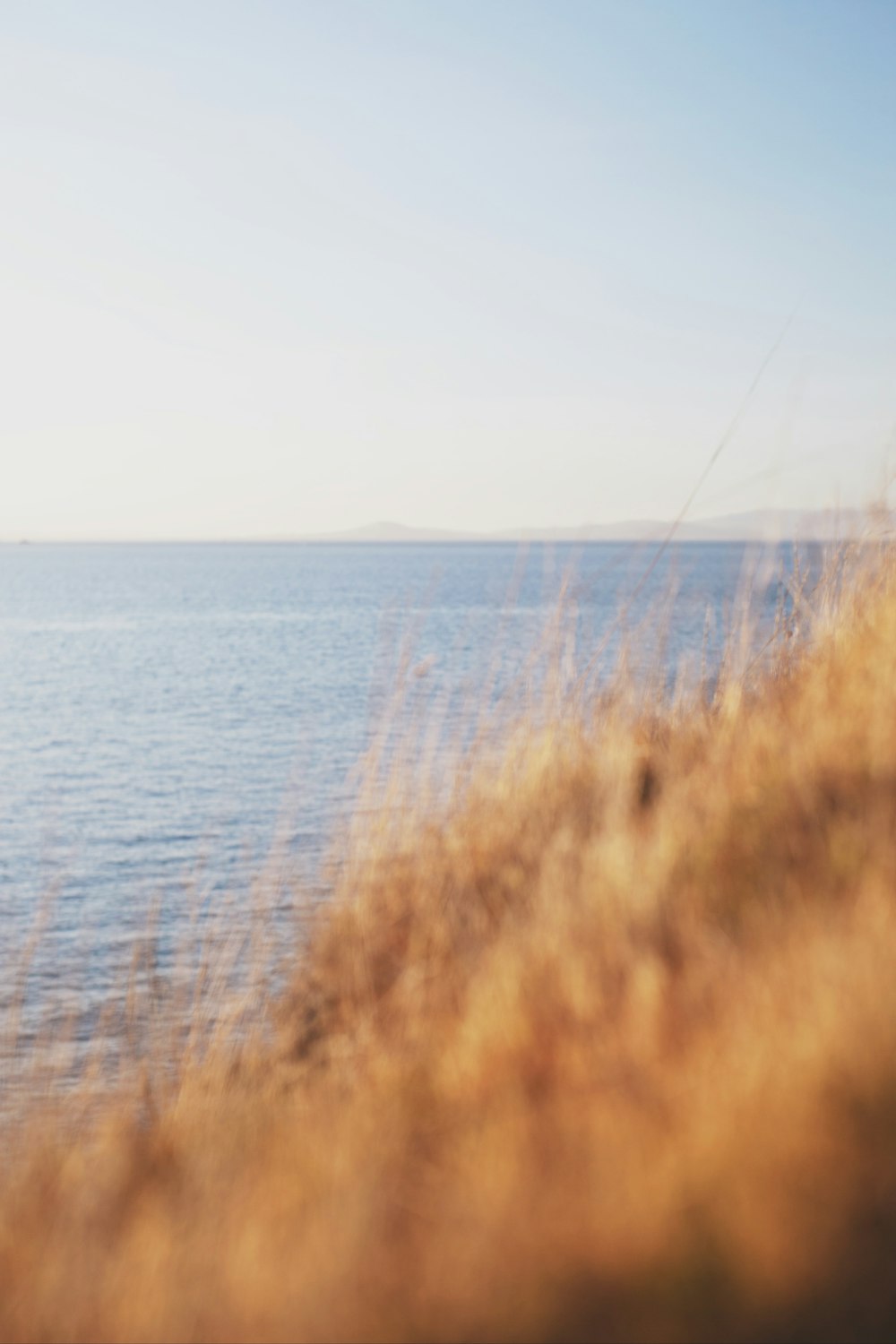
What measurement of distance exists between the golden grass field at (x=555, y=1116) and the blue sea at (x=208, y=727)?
2.04 ft

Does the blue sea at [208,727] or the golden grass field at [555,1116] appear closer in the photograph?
the golden grass field at [555,1116]

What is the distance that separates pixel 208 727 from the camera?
86.2 feet

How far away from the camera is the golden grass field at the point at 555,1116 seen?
1.41 meters

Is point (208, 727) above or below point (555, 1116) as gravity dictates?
below

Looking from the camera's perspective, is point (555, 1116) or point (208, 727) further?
point (208, 727)

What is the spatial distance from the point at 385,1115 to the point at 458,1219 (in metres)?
0.33

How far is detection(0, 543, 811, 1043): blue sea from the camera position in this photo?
4.18m

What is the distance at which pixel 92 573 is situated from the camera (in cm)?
14575

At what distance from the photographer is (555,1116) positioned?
170 cm

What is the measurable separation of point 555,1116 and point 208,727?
2523cm

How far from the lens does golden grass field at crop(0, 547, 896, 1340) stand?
4.62ft

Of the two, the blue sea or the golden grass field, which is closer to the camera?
the golden grass field

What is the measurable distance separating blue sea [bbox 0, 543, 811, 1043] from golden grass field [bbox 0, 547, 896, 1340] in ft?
2.04

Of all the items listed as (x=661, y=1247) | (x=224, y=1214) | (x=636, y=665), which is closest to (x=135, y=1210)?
(x=224, y=1214)
